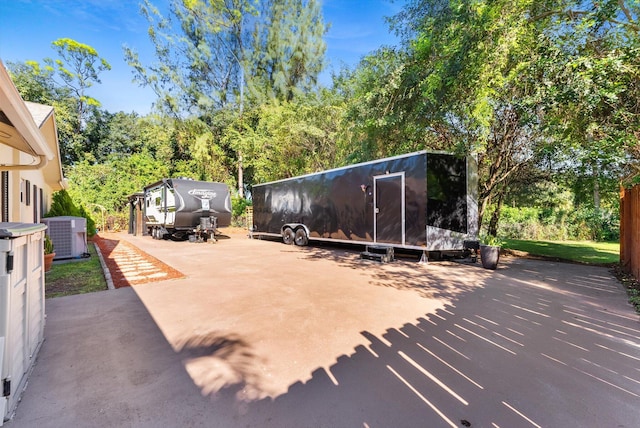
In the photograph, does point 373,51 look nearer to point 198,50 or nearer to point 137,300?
point 137,300

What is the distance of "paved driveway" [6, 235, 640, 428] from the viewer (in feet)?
6.58

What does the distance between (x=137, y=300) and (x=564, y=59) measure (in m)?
8.59

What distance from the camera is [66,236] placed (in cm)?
821

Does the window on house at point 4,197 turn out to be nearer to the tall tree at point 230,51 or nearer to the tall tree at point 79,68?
the tall tree at point 230,51

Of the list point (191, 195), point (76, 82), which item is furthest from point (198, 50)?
point (191, 195)

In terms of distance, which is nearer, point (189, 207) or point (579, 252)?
point (579, 252)

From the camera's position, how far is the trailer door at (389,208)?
784 cm

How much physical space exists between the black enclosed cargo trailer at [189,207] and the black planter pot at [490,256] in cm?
1070

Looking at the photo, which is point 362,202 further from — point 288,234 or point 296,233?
point 288,234

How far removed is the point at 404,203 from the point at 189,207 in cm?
937

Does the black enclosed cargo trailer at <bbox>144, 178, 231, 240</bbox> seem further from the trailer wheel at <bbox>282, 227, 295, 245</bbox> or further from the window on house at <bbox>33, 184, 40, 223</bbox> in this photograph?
the window on house at <bbox>33, 184, 40, 223</bbox>

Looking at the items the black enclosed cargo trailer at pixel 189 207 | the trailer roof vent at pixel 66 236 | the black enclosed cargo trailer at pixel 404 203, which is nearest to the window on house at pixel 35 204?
the trailer roof vent at pixel 66 236

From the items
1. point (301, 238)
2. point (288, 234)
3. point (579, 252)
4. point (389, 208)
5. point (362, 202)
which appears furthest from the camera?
point (288, 234)

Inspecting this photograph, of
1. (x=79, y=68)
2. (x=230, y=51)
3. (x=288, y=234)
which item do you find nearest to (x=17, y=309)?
(x=288, y=234)
